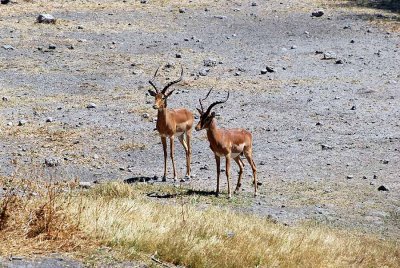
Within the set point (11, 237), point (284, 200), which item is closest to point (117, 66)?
point (284, 200)

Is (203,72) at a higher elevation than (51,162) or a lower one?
higher

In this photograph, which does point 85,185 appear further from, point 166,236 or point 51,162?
point 166,236

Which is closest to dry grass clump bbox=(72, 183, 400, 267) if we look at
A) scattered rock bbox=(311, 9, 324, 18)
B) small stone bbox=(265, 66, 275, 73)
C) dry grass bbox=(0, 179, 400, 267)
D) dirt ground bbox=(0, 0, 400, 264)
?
dry grass bbox=(0, 179, 400, 267)

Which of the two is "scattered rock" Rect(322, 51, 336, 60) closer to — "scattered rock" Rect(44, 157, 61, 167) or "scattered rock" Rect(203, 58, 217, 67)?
"scattered rock" Rect(203, 58, 217, 67)

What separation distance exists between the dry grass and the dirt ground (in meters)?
1.06

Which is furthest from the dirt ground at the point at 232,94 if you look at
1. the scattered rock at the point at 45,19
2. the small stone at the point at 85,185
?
the small stone at the point at 85,185

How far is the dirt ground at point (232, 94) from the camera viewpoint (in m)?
12.8

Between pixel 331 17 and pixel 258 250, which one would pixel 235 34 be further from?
pixel 258 250

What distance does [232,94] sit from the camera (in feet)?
60.4

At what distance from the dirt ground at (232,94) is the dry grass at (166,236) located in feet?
3.48

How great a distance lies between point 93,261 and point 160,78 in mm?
13884

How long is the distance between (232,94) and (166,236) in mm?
11994

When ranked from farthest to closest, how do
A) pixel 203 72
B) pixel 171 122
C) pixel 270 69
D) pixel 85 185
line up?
1. pixel 270 69
2. pixel 203 72
3. pixel 171 122
4. pixel 85 185

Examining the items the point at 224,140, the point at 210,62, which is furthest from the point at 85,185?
the point at 210,62
